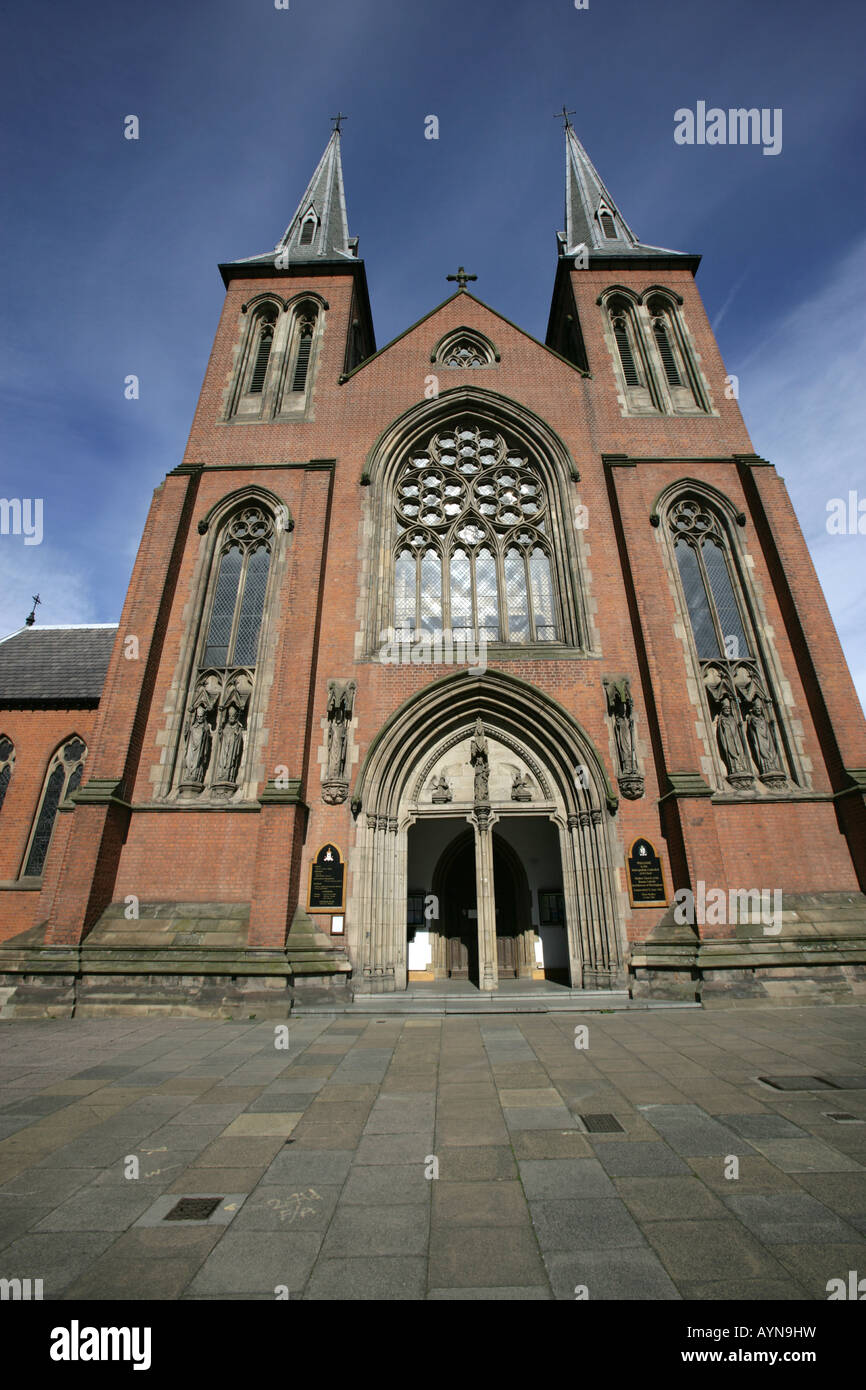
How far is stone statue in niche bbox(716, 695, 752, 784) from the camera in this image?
11.3 m

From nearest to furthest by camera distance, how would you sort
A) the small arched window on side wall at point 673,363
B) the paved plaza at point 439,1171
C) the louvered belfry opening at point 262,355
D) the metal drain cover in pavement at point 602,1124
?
the paved plaza at point 439,1171
the metal drain cover in pavement at point 602,1124
the small arched window on side wall at point 673,363
the louvered belfry opening at point 262,355

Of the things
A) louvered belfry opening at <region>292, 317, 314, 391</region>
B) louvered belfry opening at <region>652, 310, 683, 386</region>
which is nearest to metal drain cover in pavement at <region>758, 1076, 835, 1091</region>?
louvered belfry opening at <region>652, 310, 683, 386</region>

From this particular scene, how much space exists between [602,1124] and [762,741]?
9335 mm

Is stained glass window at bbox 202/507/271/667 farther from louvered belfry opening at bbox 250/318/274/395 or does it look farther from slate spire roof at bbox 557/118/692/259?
slate spire roof at bbox 557/118/692/259

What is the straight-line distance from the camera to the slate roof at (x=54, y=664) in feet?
55.1

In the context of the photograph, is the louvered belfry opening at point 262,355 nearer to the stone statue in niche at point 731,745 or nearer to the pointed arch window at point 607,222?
the pointed arch window at point 607,222

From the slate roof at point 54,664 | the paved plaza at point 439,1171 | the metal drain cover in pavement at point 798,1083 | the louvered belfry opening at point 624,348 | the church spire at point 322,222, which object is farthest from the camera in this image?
the church spire at point 322,222

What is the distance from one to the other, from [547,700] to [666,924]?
4.59m

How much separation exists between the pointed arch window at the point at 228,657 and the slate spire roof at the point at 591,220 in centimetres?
1423

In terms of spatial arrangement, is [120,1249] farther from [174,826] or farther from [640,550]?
[640,550]

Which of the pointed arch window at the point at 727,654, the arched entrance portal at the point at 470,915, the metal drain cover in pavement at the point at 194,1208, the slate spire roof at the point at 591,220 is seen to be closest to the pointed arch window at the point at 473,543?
the pointed arch window at the point at 727,654

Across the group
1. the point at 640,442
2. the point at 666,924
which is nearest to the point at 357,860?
the point at 666,924

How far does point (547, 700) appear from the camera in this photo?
1178 centimetres
